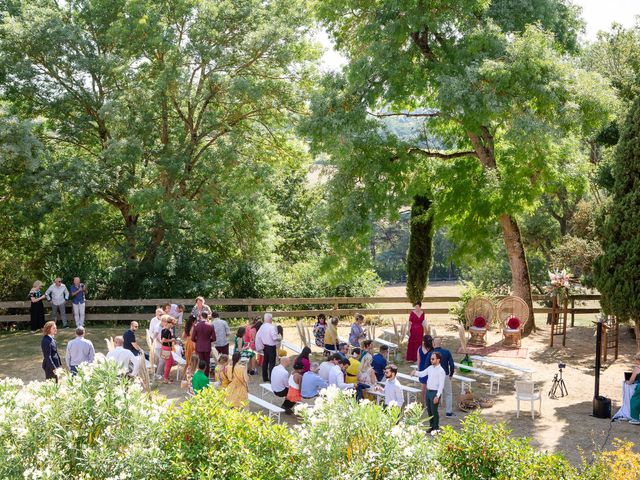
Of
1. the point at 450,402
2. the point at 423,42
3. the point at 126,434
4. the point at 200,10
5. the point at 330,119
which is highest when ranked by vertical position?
the point at 200,10

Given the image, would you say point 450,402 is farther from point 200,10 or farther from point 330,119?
point 200,10

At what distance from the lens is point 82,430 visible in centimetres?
662

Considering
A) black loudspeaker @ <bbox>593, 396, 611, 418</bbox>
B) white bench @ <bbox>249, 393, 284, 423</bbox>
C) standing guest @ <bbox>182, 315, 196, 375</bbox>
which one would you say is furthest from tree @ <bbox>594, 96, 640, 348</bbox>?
standing guest @ <bbox>182, 315, 196, 375</bbox>

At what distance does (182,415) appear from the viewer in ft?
24.0

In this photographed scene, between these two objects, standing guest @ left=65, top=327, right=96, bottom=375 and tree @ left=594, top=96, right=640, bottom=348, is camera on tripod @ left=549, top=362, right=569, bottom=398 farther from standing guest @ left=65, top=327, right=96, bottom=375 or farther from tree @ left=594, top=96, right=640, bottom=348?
standing guest @ left=65, top=327, right=96, bottom=375

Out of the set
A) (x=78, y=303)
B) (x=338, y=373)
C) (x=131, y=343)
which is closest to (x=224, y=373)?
(x=338, y=373)

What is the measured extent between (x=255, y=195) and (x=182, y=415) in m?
15.4

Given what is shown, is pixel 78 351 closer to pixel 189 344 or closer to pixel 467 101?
pixel 189 344

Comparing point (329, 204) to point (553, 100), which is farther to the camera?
point (329, 204)

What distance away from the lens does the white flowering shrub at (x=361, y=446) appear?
6.29 metres

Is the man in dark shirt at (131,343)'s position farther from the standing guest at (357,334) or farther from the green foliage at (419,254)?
the green foliage at (419,254)

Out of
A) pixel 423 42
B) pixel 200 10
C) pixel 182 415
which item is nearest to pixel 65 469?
pixel 182 415

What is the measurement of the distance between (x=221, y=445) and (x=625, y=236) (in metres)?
10.3

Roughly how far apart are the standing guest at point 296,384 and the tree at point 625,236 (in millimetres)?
6809
